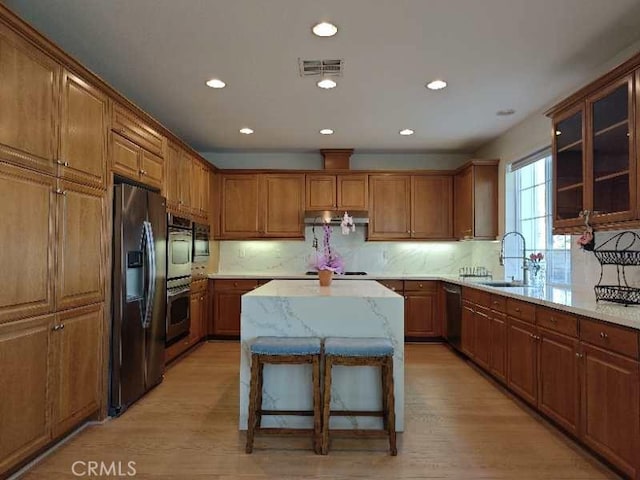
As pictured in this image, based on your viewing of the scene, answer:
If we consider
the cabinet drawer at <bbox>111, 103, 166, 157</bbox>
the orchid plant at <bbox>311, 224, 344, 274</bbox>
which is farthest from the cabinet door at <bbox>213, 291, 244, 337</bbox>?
the orchid plant at <bbox>311, 224, 344, 274</bbox>

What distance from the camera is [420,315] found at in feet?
18.4

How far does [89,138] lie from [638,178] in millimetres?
3324

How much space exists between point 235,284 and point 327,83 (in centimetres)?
301

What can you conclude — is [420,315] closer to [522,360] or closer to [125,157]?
[522,360]

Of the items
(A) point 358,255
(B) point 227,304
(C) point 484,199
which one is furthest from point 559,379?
(B) point 227,304

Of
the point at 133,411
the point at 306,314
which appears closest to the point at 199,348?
the point at 133,411

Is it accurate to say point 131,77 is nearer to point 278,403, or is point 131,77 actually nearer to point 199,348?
point 278,403

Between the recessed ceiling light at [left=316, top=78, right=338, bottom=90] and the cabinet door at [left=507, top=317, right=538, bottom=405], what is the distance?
239 centimetres

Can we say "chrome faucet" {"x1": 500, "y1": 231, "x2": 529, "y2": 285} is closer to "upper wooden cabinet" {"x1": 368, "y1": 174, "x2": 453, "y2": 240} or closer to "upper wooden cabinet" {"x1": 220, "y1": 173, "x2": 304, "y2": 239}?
"upper wooden cabinet" {"x1": 368, "y1": 174, "x2": 453, "y2": 240}

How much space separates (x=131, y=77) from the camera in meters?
3.55

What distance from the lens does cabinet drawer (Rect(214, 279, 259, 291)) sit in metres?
5.68

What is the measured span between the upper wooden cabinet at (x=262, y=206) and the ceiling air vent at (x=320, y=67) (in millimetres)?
2599

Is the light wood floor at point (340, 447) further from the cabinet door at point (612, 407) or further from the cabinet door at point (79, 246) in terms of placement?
the cabinet door at point (79, 246)

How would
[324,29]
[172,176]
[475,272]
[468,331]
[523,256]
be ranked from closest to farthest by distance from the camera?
[324,29], [172,176], [468,331], [523,256], [475,272]
